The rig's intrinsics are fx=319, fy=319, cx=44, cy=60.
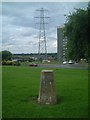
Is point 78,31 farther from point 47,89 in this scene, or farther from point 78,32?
point 47,89

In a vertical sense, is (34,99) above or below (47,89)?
below

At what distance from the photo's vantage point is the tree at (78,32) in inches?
1211

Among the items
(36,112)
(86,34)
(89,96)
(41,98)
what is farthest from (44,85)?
(86,34)

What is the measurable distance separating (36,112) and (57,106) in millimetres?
1008

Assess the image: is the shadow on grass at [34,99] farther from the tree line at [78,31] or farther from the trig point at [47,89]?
the tree line at [78,31]

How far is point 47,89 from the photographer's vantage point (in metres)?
9.88

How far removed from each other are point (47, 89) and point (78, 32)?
70.7 feet

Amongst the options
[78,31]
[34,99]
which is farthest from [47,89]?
[78,31]

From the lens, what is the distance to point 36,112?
8867 millimetres

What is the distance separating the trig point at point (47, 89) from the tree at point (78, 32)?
2098cm

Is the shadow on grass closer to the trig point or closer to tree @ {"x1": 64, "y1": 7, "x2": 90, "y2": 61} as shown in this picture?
the trig point

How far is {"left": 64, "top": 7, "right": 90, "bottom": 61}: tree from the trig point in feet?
68.8

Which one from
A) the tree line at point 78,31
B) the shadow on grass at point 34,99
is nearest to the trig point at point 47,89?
the shadow on grass at point 34,99

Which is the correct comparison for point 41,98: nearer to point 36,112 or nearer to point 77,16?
point 36,112
